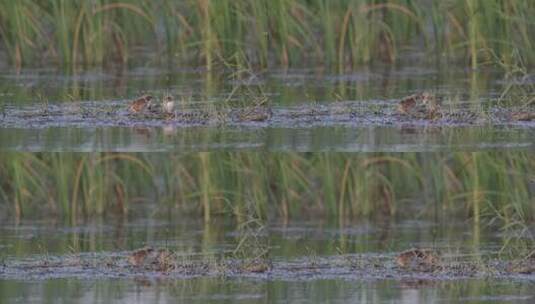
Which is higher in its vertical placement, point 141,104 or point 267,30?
point 267,30

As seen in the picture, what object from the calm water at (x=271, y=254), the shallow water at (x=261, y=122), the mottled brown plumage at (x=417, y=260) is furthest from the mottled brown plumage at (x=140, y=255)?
A: the mottled brown plumage at (x=417, y=260)

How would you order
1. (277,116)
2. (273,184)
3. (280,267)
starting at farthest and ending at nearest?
(273,184) → (277,116) → (280,267)

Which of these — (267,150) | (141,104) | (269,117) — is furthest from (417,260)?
(141,104)

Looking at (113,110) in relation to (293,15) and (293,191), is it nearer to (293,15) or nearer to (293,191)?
(293,191)

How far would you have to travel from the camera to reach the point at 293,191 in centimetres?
1031

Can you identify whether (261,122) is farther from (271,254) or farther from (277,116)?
(271,254)

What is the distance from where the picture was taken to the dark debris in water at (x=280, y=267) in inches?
348

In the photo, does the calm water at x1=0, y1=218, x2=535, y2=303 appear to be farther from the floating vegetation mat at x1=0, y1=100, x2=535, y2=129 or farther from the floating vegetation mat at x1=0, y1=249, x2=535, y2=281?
the floating vegetation mat at x1=0, y1=100, x2=535, y2=129

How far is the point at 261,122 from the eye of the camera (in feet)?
32.0

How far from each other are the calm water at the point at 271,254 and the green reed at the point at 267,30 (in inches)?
57.6

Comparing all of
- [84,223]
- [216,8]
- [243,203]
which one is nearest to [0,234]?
[84,223]

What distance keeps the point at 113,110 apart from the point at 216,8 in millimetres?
1545

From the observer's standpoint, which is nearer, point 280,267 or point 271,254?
point 280,267

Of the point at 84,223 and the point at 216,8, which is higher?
the point at 216,8
